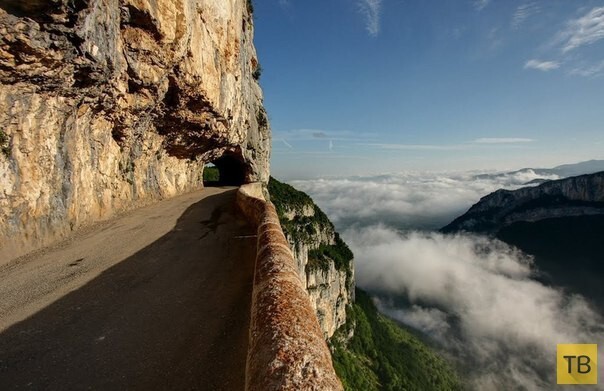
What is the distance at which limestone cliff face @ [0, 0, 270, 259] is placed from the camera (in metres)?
8.09

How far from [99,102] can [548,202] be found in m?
190

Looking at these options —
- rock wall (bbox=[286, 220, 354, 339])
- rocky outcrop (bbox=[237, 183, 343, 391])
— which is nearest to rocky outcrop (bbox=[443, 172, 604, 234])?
rock wall (bbox=[286, 220, 354, 339])

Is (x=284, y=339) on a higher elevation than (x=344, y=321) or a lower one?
higher

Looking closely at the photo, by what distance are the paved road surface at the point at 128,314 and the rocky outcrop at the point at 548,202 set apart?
592 ft

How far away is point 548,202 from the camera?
153 metres

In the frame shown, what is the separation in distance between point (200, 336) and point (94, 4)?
973cm

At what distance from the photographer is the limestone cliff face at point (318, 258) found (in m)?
52.8

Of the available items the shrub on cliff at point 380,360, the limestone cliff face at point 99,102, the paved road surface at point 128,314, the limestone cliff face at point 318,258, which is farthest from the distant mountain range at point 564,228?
the paved road surface at point 128,314

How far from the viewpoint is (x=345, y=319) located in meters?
68.1

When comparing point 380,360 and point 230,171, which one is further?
point 380,360

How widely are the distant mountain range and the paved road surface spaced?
16118cm

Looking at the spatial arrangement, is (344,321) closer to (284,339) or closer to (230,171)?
(230,171)

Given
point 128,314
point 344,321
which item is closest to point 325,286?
point 344,321

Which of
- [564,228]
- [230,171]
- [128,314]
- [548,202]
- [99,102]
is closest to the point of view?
[128,314]
